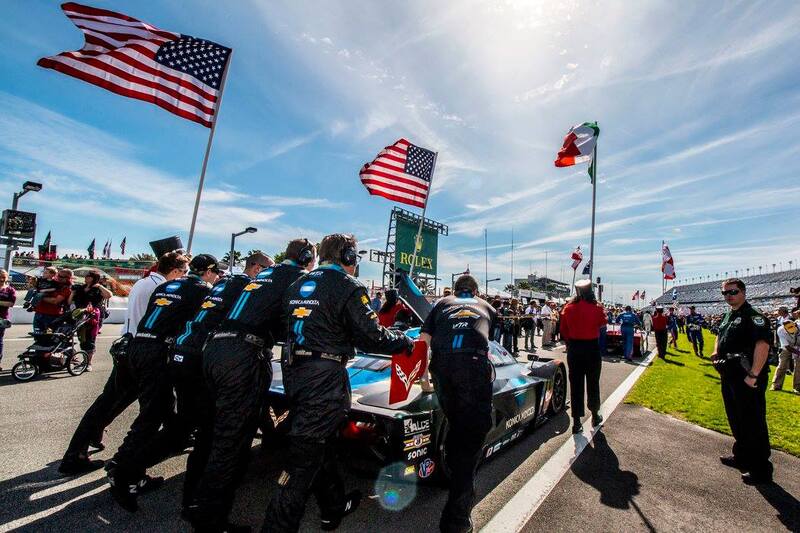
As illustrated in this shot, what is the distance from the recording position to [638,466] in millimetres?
3783

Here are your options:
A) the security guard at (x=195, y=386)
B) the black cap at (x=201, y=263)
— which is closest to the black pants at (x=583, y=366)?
the security guard at (x=195, y=386)

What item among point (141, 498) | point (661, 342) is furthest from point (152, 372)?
point (661, 342)

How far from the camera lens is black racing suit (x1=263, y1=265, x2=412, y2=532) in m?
2.24

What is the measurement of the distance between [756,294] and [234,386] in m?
113

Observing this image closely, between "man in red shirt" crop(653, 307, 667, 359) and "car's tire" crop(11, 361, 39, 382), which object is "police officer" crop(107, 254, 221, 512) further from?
"man in red shirt" crop(653, 307, 667, 359)

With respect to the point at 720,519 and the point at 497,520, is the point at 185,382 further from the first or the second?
the point at 720,519

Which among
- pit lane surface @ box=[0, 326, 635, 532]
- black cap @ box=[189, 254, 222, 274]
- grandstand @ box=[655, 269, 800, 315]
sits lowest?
pit lane surface @ box=[0, 326, 635, 532]

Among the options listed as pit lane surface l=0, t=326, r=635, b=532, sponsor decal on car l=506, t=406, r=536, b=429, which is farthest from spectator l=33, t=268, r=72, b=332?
sponsor decal on car l=506, t=406, r=536, b=429

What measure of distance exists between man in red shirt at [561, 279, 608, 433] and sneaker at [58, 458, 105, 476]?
15.7ft

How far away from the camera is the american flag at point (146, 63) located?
5402mm

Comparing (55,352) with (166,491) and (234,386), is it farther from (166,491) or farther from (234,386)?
(234,386)

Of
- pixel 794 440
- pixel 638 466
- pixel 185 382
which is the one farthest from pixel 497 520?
pixel 794 440

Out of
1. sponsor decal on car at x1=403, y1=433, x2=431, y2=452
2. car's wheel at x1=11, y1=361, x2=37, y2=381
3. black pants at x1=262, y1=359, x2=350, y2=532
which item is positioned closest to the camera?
black pants at x1=262, y1=359, x2=350, y2=532

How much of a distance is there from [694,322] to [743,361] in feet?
45.2
